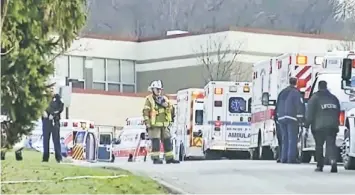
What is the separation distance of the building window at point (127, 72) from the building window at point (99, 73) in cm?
130

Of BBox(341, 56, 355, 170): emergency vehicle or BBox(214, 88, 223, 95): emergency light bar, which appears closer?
BBox(341, 56, 355, 170): emergency vehicle

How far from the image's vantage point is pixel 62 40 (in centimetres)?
1378

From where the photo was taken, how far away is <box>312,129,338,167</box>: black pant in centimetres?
1895

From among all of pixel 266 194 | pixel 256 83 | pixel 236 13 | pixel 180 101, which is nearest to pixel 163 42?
pixel 236 13

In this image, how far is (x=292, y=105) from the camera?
22625 mm

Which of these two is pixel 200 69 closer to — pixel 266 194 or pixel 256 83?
pixel 256 83

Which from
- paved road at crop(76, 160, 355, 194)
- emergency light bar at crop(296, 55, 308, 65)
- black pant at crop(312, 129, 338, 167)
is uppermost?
emergency light bar at crop(296, 55, 308, 65)

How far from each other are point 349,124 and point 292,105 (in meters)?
2.98

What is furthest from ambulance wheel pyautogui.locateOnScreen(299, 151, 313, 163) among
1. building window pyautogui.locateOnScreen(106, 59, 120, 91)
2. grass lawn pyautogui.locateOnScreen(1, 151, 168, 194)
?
Answer: building window pyautogui.locateOnScreen(106, 59, 120, 91)

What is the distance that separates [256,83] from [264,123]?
2190 millimetres

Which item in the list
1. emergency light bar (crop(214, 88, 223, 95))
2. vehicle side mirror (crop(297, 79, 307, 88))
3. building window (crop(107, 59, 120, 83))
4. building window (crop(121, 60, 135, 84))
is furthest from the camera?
building window (crop(121, 60, 135, 84))

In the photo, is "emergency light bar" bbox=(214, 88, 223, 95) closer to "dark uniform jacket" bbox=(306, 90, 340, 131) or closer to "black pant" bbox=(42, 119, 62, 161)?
"black pant" bbox=(42, 119, 62, 161)

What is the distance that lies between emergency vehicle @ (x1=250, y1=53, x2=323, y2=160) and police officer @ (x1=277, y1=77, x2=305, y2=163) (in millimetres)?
884

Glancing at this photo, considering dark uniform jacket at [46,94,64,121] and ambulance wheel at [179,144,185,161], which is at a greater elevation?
dark uniform jacket at [46,94,64,121]
